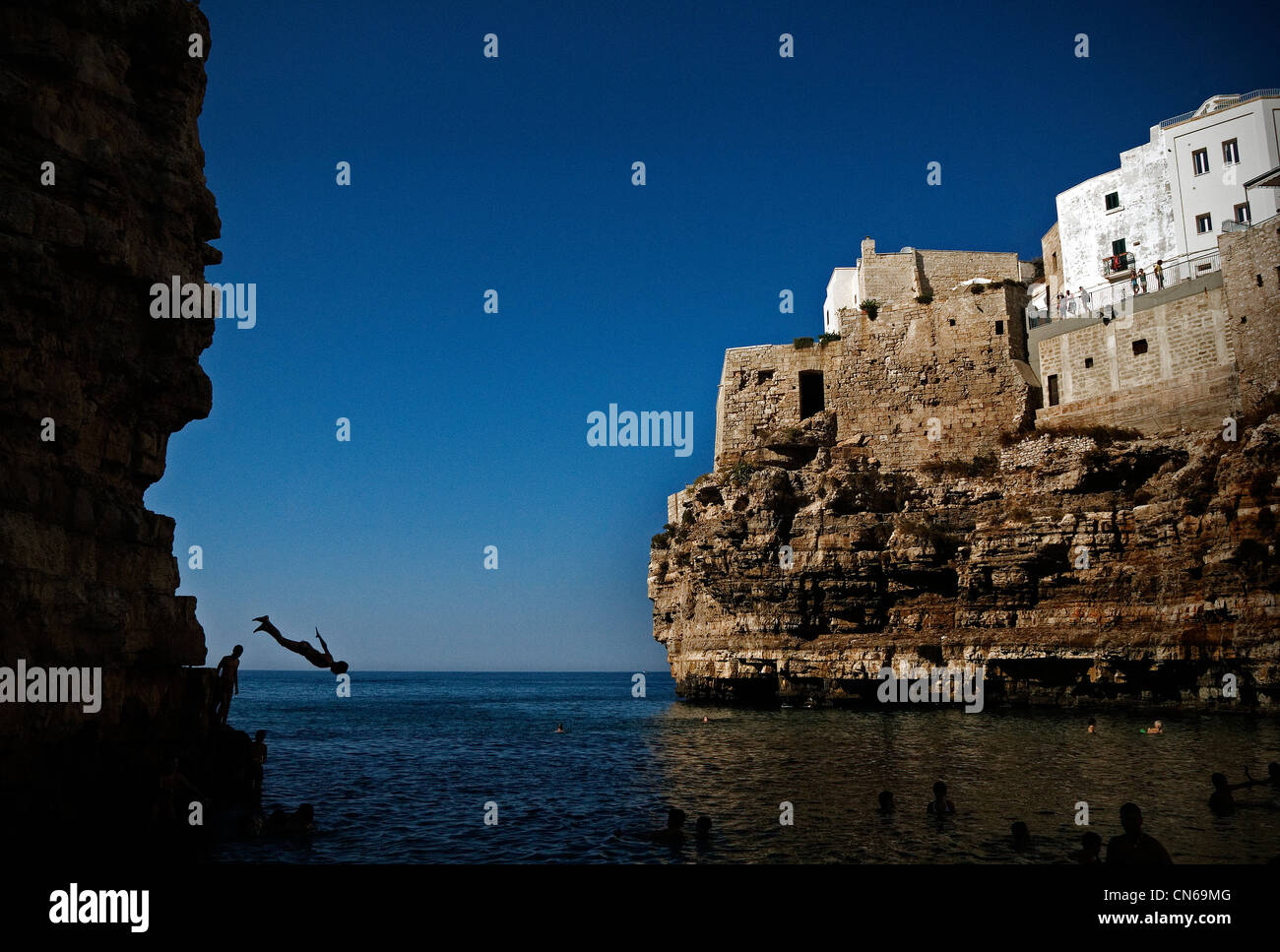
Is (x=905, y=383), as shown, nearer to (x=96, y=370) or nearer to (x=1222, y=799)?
(x=1222, y=799)

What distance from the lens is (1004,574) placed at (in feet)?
119

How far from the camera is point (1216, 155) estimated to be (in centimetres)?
4231

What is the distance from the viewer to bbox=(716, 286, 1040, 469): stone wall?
43.6 metres

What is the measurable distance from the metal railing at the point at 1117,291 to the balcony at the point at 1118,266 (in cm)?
24

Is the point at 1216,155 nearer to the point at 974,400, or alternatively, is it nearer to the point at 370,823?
the point at 974,400

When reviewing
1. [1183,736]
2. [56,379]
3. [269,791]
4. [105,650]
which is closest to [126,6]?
[56,379]

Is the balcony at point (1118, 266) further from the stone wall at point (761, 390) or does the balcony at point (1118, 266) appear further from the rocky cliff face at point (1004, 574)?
the stone wall at point (761, 390)

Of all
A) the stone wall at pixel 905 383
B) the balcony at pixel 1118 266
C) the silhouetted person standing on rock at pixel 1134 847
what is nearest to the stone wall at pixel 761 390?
the stone wall at pixel 905 383

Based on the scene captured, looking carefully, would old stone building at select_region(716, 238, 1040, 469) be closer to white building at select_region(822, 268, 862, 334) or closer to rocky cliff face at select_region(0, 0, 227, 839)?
white building at select_region(822, 268, 862, 334)

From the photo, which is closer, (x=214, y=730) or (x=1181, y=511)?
(x=214, y=730)

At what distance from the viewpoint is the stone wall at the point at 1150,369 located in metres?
34.8

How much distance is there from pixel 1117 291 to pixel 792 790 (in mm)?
35124

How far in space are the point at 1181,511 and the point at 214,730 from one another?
32173 millimetres
